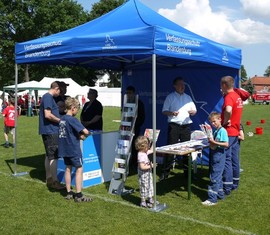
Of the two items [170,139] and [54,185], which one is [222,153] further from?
[54,185]

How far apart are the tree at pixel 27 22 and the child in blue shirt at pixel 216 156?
36.5m

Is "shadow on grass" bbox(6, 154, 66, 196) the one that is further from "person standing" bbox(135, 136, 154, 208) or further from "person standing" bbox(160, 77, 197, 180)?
"person standing" bbox(160, 77, 197, 180)

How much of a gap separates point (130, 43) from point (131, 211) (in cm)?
241

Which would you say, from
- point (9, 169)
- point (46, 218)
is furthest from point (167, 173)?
point (9, 169)

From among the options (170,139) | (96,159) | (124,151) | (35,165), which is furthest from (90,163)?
(35,165)

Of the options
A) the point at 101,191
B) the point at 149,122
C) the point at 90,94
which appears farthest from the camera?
the point at 149,122

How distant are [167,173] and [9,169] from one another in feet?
11.5

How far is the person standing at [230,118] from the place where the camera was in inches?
220

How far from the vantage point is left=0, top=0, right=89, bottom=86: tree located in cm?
4075

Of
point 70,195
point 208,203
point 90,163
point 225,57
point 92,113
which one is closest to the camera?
point 208,203

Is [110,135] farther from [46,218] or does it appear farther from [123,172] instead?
[46,218]

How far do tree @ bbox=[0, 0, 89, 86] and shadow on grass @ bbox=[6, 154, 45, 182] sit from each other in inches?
1261

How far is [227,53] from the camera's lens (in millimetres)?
6926

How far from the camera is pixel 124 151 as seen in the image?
20.2 feet
